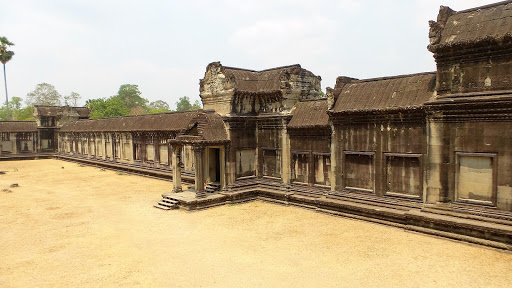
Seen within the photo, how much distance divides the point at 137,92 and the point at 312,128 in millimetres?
89845

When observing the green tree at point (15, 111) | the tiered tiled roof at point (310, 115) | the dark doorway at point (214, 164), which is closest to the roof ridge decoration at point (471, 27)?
the tiered tiled roof at point (310, 115)

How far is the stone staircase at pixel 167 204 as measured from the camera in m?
15.8

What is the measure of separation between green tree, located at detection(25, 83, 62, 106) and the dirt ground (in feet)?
276

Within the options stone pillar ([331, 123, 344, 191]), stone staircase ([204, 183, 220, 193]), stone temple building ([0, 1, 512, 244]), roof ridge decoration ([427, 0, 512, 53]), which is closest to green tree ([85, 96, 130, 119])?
stone temple building ([0, 1, 512, 244])

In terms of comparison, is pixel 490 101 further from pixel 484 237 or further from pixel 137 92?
pixel 137 92

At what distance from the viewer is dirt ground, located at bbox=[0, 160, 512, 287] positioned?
8.41 meters

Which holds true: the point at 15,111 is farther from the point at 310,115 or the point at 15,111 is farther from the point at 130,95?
the point at 310,115

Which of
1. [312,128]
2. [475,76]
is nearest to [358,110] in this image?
[312,128]

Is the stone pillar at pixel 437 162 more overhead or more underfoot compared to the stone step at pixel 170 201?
more overhead

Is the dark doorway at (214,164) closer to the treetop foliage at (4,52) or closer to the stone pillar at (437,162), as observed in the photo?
the stone pillar at (437,162)

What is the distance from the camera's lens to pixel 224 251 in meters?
10.3

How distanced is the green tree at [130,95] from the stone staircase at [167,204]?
85095 mm

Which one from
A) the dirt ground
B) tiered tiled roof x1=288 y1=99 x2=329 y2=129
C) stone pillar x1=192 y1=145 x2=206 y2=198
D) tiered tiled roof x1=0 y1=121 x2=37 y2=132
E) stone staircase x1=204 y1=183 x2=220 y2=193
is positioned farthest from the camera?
tiered tiled roof x1=0 y1=121 x2=37 y2=132

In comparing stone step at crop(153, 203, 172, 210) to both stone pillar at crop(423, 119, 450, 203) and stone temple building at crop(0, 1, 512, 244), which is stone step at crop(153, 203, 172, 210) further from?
stone pillar at crop(423, 119, 450, 203)
